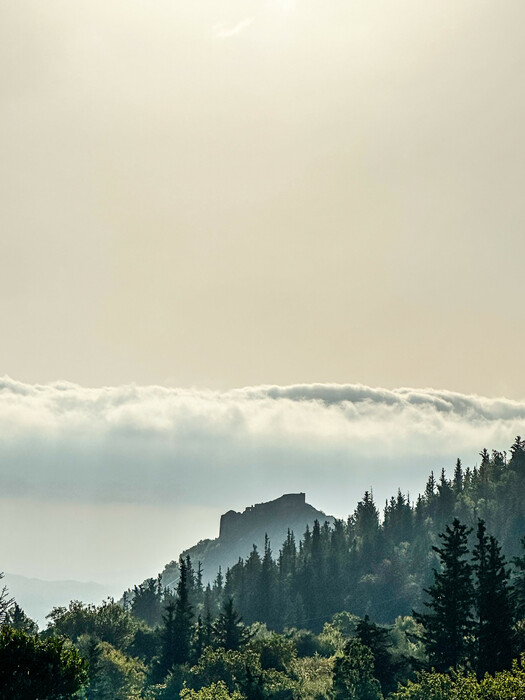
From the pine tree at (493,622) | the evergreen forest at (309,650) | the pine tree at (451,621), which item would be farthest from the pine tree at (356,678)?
the pine tree at (493,622)

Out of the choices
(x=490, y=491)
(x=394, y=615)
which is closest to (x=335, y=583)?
(x=394, y=615)

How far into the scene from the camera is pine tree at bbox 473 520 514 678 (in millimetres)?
61312

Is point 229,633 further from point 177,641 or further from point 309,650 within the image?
point 309,650

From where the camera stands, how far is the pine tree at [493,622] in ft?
201

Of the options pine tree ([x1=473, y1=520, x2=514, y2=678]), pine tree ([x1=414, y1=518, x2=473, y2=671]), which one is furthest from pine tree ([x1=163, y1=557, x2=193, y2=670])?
Result: pine tree ([x1=473, y1=520, x2=514, y2=678])

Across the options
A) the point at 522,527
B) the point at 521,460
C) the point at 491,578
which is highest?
the point at 521,460

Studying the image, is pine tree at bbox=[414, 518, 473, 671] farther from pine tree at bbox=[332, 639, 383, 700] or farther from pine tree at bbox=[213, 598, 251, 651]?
pine tree at bbox=[213, 598, 251, 651]

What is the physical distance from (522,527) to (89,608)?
4053 inches

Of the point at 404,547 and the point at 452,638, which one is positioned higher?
the point at 404,547

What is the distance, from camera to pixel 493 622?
62688 millimetres

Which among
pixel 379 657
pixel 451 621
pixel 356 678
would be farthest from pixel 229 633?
pixel 451 621

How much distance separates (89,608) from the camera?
112438 millimetres

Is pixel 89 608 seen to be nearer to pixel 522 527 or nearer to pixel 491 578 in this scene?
pixel 491 578

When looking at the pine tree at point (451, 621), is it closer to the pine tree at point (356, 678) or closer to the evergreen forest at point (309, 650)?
the evergreen forest at point (309, 650)
